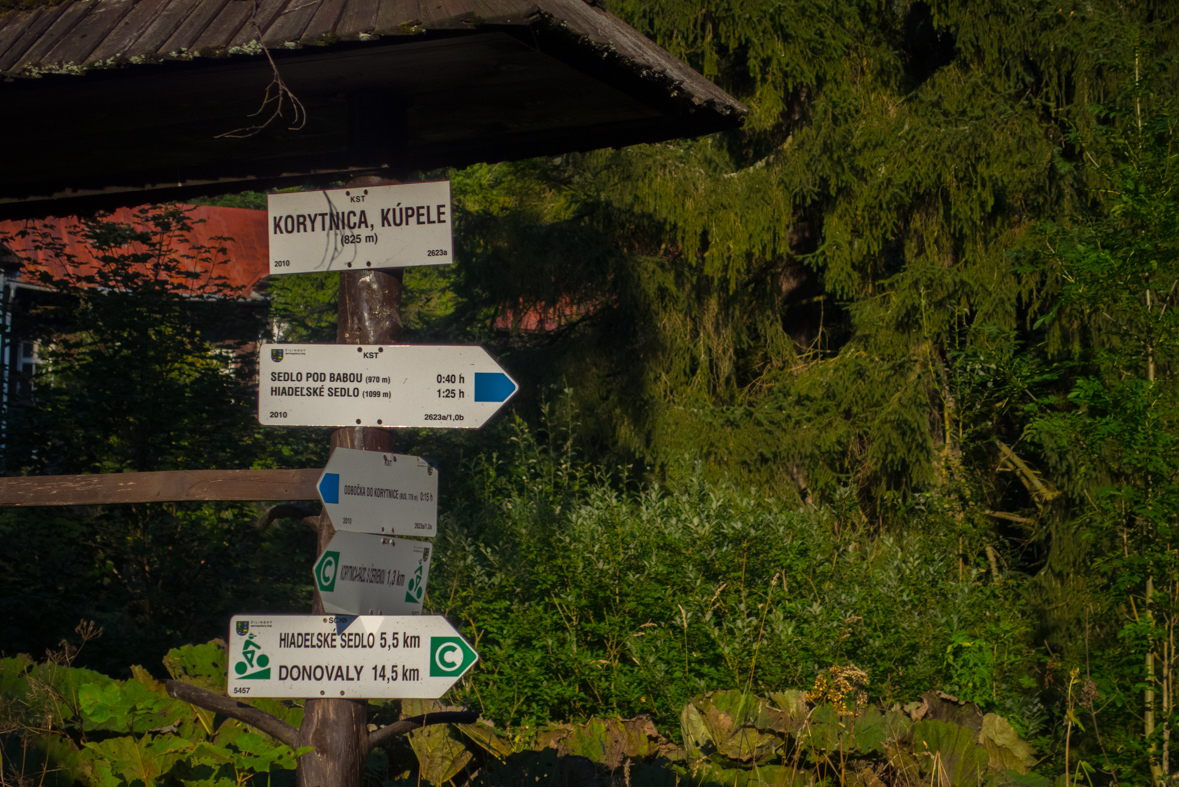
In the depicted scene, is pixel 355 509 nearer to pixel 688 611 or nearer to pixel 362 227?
pixel 362 227

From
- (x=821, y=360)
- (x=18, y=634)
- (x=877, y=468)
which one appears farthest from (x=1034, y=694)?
(x=18, y=634)

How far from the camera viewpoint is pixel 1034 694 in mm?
7324

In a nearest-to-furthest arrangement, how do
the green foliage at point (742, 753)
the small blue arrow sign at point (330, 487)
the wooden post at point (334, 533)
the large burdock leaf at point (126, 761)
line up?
the small blue arrow sign at point (330, 487) < the wooden post at point (334, 533) < the large burdock leaf at point (126, 761) < the green foliage at point (742, 753)

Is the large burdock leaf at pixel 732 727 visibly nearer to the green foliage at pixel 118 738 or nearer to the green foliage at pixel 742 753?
the green foliage at pixel 742 753

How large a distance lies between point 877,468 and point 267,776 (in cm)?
563

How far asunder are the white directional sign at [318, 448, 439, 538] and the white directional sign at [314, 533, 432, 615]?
0.15ft

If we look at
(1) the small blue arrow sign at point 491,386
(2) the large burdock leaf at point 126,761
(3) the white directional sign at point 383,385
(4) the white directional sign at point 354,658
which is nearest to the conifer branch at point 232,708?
(4) the white directional sign at point 354,658

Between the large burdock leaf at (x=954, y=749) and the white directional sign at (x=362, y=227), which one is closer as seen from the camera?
the white directional sign at (x=362, y=227)

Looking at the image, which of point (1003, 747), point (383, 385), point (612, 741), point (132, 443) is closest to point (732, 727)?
point (612, 741)

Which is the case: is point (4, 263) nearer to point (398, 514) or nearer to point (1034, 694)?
point (398, 514)

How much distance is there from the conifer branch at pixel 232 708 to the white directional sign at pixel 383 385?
85 cm

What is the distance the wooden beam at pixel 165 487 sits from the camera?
9.62 ft

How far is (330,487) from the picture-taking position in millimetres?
2807

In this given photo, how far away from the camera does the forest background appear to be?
6000 millimetres
